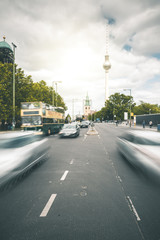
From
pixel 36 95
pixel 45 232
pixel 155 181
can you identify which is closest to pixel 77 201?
pixel 45 232

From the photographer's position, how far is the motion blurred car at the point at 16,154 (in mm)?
4627

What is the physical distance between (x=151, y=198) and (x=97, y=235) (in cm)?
196

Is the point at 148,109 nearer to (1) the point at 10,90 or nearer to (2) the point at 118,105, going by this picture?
(2) the point at 118,105

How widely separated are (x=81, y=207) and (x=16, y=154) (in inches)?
105

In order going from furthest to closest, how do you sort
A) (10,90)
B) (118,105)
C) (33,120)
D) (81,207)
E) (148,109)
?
1. (148,109)
2. (118,105)
3. (10,90)
4. (33,120)
5. (81,207)

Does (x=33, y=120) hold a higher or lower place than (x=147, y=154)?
higher

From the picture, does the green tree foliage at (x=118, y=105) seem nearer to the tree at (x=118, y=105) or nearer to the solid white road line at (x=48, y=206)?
the tree at (x=118, y=105)

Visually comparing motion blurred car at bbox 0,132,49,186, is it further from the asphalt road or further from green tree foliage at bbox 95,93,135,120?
green tree foliage at bbox 95,93,135,120

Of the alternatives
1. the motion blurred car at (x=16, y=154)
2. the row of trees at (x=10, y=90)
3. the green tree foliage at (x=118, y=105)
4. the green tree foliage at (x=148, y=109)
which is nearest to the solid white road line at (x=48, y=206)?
the motion blurred car at (x=16, y=154)

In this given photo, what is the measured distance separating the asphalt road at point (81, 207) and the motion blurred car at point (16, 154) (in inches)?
16.8

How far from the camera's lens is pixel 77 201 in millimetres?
4020

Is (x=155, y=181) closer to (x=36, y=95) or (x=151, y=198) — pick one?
(x=151, y=198)

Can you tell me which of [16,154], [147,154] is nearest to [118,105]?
[147,154]

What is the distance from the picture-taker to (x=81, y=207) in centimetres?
373
